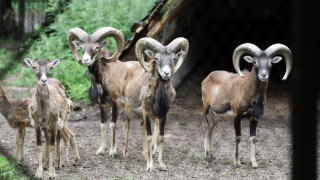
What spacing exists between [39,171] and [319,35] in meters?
7.17

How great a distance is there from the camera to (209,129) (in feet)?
31.3

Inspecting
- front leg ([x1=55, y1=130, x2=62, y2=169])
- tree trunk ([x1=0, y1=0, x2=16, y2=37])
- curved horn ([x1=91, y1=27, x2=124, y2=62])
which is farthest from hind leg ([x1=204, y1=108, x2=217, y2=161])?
tree trunk ([x1=0, y1=0, x2=16, y2=37])

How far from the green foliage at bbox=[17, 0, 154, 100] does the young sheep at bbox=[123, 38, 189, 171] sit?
5.34 m

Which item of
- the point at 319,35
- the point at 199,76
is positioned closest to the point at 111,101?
the point at 199,76

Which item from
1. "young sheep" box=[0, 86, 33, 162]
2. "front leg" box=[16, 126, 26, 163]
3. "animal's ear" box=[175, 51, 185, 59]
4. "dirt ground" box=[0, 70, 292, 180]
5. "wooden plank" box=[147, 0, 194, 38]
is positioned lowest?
"dirt ground" box=[0, 70, 292, 180]

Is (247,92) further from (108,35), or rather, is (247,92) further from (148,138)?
(108,35)

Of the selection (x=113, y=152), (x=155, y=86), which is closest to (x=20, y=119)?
(x=113, y=152)

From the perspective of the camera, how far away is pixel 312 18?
2.02 ft

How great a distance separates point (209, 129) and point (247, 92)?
1142mm

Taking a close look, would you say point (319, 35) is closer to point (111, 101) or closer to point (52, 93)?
point (52, 93)

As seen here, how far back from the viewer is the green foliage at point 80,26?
47.9 ft

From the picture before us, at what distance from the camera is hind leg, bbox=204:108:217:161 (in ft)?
30.6

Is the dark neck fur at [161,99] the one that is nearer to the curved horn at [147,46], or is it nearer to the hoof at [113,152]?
the curved horn at [147,46]

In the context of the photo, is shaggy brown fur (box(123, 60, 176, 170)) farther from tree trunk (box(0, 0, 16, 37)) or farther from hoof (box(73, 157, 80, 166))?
tree trunk (box(0, 0, 16, 37))
